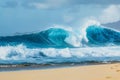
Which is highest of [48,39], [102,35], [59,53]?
[48,39]

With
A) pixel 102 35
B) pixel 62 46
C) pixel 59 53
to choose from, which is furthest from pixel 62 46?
pixel 102 35

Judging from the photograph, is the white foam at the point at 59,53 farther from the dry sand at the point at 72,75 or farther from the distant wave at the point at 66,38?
the dry sand at the point at 72,75

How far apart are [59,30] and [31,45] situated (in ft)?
6.17

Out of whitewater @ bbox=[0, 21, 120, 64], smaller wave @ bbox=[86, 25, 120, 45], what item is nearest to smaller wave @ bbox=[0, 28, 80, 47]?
whitewater @ bbox=[0, 21, 120, 64]

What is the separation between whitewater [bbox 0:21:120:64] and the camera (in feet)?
69.1

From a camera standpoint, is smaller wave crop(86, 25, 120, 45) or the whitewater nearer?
the whitewater

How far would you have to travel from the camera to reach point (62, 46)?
77.3 feet

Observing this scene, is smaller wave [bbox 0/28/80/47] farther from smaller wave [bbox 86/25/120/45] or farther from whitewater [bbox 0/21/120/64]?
smaller wave [bbox 86/25/120/45]

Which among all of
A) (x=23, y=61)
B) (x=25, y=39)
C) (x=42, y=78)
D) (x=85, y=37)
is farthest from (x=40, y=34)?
(x=42, y=78)

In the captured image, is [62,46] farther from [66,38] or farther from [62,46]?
[66,38]

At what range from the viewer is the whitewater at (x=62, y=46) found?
2108 centimetres

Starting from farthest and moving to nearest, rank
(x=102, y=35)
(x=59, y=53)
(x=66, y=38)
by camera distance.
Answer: (x=102, y=35), (x=66, y=38), (x=59, y=53)

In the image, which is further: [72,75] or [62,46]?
[62,46]

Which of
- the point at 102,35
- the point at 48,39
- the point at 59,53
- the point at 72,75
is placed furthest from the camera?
the point at 48,39
